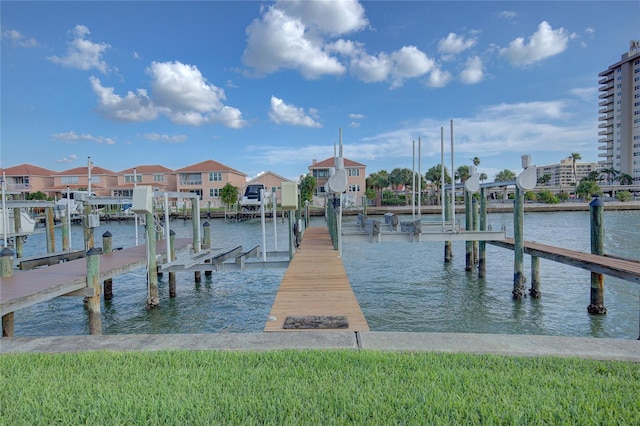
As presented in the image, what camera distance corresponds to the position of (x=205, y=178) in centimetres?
6794

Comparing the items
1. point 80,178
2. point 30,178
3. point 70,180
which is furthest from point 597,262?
point 30,178

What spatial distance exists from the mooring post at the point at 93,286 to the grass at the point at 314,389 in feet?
14.6

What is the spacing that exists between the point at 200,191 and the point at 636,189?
99.5 m

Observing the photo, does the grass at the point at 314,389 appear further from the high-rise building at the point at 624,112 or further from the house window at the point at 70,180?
the high-rise building at the point at 624,112

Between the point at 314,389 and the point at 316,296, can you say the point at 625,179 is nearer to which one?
the point at 316,296

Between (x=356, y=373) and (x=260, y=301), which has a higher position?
(x=356, y=373)

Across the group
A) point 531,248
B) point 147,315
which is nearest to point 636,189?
point 531,248

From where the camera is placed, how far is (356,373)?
3.72m

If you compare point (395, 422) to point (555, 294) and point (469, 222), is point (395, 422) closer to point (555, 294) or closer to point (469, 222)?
point (555, 294)

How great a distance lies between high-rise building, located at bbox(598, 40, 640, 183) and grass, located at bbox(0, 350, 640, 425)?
5055 inches

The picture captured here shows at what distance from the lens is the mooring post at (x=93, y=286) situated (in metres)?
8.41

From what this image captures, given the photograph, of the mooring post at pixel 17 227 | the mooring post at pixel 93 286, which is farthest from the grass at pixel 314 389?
the mooring post at pixel 17 227

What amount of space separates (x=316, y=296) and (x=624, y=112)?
133 m

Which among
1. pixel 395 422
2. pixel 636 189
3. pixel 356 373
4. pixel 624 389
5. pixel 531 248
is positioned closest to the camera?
pixel 395 422
